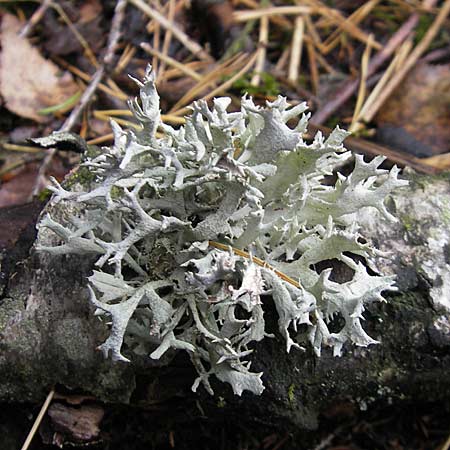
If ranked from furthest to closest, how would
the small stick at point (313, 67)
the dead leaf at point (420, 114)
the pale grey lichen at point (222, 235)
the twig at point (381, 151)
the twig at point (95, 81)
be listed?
the small stick at point (313, 67), the dead leaf at point (420, 114), the twig at point (95, 81), the twig at point (381, 151), the pale grey lichen at point (222, 235)

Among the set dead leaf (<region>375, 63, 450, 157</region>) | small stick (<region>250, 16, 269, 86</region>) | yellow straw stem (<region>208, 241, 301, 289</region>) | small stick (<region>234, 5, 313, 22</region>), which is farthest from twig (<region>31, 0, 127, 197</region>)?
dead leaf (<region>375, 63, 450, 157</region>)

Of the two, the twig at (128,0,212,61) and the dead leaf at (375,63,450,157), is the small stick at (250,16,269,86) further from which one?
the dead leaf at (375,63,450,157)

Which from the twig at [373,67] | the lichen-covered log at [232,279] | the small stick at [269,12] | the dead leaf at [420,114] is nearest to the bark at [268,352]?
the lichen-covered log at [232,279]

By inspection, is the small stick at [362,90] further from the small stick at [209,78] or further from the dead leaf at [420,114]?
the small stick at [209,78]

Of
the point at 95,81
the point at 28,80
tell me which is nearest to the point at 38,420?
the point at 95,81

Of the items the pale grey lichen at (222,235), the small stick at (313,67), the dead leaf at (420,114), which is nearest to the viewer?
the pale grey lichen at (222,235)

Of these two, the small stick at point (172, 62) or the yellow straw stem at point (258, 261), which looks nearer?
the yellow straw stem at point (258, 261)
